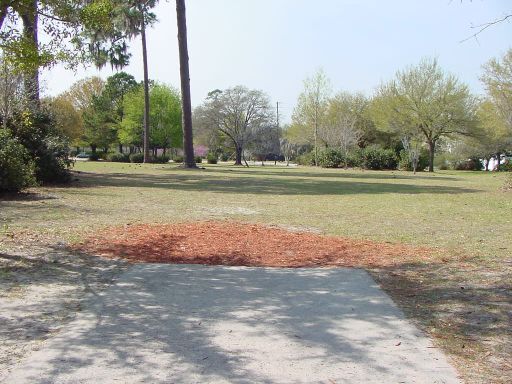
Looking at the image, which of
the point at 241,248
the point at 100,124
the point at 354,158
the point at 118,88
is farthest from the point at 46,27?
the point at 118,88

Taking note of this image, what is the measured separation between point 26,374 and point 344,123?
5250 cm

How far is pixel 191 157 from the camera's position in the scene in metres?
38.0

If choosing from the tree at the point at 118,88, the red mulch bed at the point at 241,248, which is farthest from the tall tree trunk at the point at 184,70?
the tree at the point at 118,88

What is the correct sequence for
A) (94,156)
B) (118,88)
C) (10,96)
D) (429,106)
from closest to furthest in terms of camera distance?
(10,96), (429,106), (94,156), (118,88)

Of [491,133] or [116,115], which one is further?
[116,115]

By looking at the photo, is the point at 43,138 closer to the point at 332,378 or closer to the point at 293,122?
the point at 332,378

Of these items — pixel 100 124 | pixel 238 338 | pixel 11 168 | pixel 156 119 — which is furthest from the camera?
pixel 100 124

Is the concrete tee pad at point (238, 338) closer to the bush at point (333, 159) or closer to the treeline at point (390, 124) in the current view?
the treeline at point (390, 124)

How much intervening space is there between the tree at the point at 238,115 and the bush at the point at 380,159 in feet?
58.3

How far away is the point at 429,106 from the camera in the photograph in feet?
144

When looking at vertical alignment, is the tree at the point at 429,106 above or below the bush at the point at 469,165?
above

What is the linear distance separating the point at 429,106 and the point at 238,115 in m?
25.2

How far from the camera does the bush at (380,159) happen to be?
48.4 metres

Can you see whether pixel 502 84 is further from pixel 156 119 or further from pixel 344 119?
pixel 156 119
